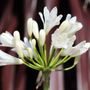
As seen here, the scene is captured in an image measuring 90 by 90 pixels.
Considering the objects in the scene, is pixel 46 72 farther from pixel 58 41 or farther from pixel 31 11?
pixel 31 11

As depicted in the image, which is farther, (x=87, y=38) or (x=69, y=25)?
(x=87, y=38)

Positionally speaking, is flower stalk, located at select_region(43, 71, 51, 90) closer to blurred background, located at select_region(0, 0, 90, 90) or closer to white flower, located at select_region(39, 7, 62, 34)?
white flower, located at select_region(39, 7, 62, 34)

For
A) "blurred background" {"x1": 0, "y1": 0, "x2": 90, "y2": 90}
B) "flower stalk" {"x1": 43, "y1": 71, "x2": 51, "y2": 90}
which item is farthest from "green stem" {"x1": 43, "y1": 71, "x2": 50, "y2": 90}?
"blurred background" {"x1": 0, "y1": 0, "x2": 90, "y2": 90}

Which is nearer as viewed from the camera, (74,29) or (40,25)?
(74,29)

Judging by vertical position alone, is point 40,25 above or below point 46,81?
above

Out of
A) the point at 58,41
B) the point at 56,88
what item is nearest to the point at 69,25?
the point at 58,41

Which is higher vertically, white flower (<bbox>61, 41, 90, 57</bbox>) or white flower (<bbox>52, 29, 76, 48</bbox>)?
white flower (<bbox>52, 29, 76, 48</bbox>)

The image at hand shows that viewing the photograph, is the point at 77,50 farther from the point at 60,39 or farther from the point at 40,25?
the point at 40,25

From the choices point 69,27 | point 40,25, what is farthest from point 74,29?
point 40,25

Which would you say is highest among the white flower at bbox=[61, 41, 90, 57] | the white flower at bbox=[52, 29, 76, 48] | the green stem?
the white flower at bbox=[52, 29, 76, 48]
